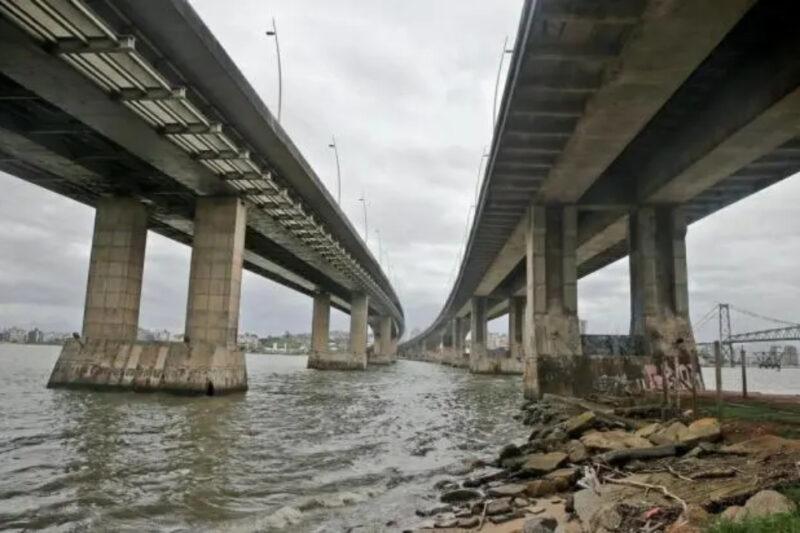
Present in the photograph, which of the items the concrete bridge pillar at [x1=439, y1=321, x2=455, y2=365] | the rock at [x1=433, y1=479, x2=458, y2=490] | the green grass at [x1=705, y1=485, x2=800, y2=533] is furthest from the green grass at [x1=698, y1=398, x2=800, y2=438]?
the concrete bridge pillar at [x1=439, y1=321, x2=455, y2=365]

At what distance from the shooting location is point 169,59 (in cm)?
2106

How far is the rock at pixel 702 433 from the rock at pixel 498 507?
4.33m

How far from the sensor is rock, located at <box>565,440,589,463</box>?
38.6 feet

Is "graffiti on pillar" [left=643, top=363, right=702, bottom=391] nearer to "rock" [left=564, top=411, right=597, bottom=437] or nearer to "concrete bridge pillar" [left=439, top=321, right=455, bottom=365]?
"rock" [left=564, top=411, right=597, bottom=437]

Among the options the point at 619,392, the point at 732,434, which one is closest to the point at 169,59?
the point at 732,434

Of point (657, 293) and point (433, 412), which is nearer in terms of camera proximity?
point (433, 412)

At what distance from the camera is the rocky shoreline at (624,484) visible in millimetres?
6895

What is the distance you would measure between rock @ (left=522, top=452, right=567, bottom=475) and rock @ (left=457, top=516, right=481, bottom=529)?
3232 mm

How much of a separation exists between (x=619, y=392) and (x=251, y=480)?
20.0m

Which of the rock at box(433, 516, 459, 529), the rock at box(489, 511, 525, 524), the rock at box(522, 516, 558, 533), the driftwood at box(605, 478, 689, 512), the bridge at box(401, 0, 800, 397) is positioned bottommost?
the rock at box(433, 516, 459, 529)

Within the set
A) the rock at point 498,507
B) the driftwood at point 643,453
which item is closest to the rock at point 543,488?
Result: the rock at point 498,507

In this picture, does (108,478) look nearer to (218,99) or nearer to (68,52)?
(68,52)

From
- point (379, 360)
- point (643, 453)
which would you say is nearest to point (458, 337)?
point (379, 360)

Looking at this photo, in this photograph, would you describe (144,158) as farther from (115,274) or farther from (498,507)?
(498,507)
